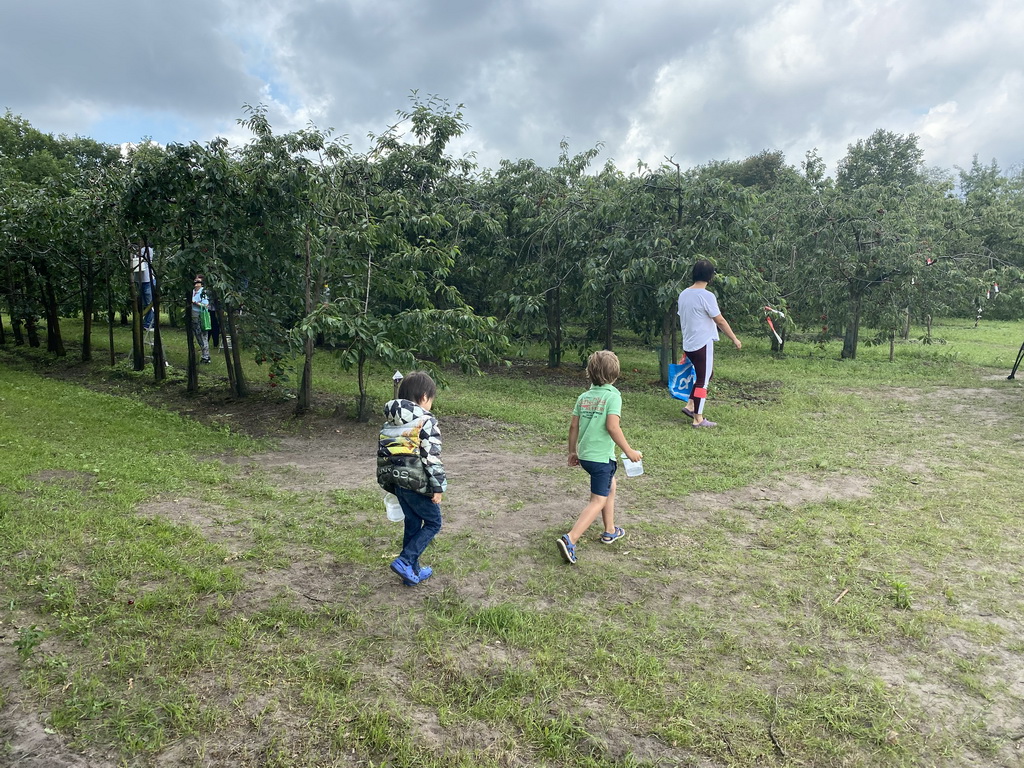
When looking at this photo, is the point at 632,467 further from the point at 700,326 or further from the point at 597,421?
the point at 700,326

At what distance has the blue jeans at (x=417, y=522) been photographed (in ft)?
11.5

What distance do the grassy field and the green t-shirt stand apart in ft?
2.28

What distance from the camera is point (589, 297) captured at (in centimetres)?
1066

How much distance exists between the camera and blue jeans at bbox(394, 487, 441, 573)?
11.5 feet

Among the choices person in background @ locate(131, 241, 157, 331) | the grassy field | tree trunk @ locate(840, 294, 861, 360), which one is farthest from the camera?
tree trunk @ locate(840, 294, 861, 360)

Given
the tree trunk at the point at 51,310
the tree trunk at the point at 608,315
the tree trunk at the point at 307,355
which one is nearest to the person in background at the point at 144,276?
the tree trunk at the point at 51,310

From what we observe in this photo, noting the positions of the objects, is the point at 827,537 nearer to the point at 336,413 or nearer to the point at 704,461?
the point at 704,461

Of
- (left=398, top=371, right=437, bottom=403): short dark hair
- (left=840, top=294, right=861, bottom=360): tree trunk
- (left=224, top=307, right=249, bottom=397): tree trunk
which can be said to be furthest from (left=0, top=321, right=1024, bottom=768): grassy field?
(left=840, top=294, right=861, bottom=360): tree trunk

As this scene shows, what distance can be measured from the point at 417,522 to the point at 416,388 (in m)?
0.76

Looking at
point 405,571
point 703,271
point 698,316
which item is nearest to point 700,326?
point 698,316

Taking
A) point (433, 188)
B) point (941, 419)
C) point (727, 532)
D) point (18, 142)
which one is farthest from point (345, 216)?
point (18, 142)

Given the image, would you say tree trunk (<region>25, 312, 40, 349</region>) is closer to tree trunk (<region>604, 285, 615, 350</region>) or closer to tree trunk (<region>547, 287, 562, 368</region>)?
tree trunk (<region>547, 287, 562, 368</region>)

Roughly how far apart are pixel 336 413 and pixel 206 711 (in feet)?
18.0

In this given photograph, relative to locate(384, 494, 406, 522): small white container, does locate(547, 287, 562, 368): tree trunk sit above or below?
above
